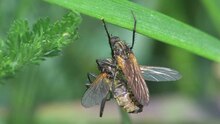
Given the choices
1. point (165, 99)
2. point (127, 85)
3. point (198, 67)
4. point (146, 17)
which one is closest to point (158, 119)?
point (165, 99)

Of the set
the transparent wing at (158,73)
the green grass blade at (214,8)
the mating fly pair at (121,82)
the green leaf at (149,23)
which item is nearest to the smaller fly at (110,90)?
the mating fly pair at (121,82)

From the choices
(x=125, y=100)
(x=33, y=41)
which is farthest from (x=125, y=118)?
(x=33, y=41)

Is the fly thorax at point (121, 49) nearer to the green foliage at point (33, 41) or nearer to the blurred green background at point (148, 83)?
the green foliage at point (33, 41)

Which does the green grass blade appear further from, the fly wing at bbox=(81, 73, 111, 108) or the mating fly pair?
the fly wing at bbox=(81, 73, 111, 108)

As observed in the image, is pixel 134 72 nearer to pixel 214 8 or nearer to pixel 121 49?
pixel 121 49

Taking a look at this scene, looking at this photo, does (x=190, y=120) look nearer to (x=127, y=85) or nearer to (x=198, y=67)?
(x=198, y=67)

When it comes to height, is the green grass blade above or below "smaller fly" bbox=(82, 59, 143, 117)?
above

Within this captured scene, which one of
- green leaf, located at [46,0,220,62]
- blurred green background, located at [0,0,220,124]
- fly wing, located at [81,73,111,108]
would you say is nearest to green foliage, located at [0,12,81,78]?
green leaf, located at [46,0,220,62]
